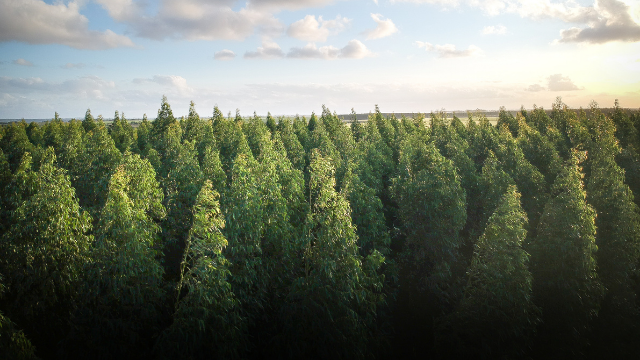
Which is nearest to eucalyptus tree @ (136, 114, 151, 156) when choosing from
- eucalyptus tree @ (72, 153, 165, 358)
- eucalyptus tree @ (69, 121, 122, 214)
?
eucalyptus tree @ (69, 121, 122, 214)

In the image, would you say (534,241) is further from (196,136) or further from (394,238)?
(196,136)

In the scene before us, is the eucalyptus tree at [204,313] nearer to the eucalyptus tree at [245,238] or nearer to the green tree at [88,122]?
the eucalyptus tree at [245,238]

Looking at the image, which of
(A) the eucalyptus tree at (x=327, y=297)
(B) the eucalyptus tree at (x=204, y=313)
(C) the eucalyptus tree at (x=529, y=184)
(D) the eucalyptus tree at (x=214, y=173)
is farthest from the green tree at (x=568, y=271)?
(D) the eucalyptus tree at (x=214, y=173)

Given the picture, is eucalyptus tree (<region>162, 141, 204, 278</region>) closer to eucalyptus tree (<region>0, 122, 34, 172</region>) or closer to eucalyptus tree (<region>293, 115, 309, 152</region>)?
eucalyptus tree (<region>293, 115, 309, 152</region>)

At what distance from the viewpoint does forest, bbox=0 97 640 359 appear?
47.6ft

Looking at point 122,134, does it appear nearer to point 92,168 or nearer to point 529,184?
point 92,168

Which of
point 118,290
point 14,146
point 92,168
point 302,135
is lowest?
point 118,290

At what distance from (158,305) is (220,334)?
13.0 ft

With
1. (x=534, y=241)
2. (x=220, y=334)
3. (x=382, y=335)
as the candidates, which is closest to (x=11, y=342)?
(x=220, y=334)

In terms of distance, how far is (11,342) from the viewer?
10039mm

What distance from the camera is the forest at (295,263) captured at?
1452 centimetres

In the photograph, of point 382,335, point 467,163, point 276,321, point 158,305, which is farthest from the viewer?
point 467,163

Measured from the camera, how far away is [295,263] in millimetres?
20297

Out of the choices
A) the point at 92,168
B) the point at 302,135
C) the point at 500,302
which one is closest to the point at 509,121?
the point at 302,135
